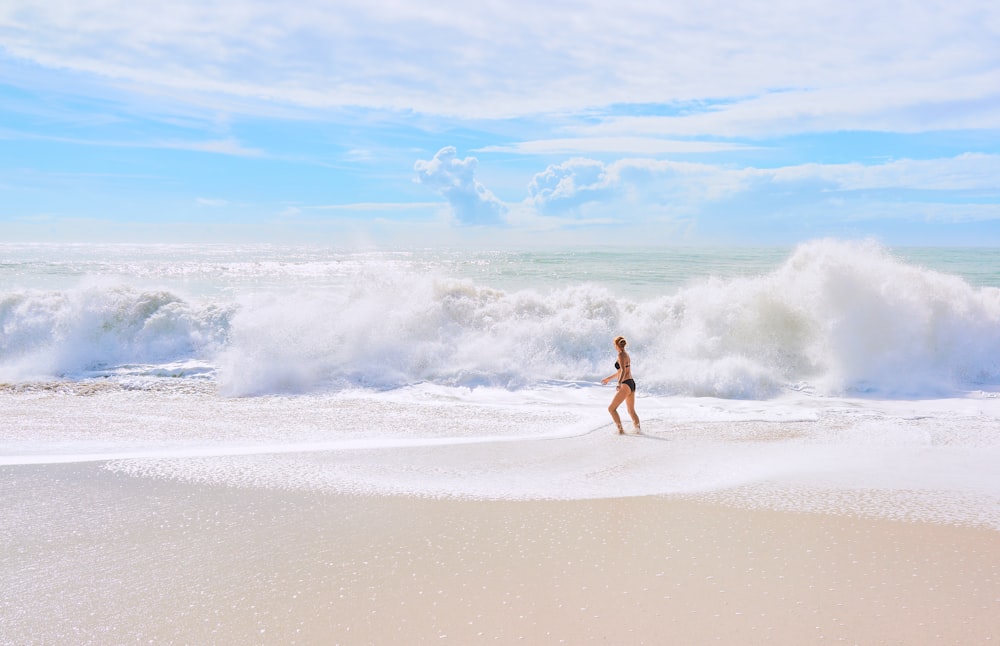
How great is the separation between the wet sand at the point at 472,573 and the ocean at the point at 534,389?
57 cm

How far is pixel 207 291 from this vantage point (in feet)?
98.7

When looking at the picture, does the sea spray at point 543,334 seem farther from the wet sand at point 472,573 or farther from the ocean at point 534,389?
the wet sand at point 472,573

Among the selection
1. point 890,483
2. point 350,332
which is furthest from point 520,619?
point 350,332

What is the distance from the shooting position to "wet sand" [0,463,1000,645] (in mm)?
3684

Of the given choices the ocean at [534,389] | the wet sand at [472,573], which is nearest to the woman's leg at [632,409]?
the ocean at [534,389]

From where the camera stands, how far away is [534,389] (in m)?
11.9

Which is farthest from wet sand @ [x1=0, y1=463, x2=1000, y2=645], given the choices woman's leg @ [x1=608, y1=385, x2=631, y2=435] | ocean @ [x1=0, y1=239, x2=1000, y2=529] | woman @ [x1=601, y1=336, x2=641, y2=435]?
woman @ [x1=601, y1=336, x2=641, y2=435]

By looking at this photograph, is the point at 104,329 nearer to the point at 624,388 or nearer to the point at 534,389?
the point at 534,389

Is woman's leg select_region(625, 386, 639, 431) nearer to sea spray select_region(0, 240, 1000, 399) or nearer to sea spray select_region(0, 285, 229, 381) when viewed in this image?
sea spray select_region(0, 240, 1000, 399)

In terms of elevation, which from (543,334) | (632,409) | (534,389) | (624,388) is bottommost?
(534,389)

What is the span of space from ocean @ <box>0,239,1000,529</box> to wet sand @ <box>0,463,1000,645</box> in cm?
57

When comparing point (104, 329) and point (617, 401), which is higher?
point (104, 329)

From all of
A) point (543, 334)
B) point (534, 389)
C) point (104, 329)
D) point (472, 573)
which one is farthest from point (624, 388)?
point (104, 329)

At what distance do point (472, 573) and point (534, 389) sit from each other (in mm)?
7651
